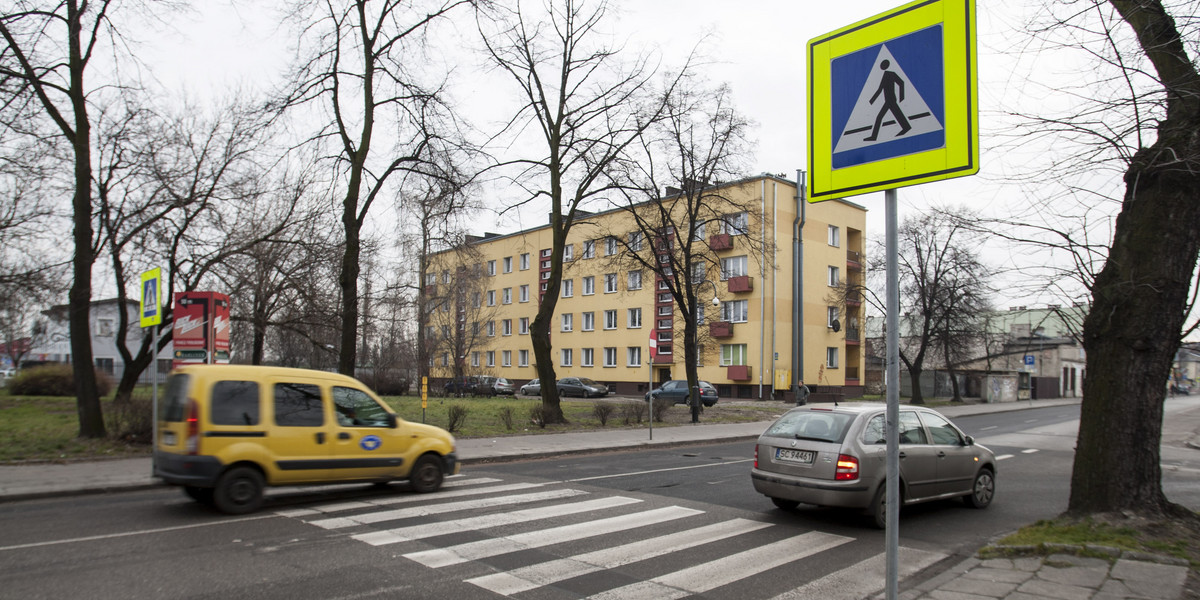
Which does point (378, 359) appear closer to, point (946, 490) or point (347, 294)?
point (347, 294)

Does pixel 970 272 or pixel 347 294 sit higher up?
pixel 970 272

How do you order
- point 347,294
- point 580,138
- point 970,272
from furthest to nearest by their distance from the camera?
point 970,272 < point 580,138 < point 347,294

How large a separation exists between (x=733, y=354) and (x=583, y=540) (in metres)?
43.3

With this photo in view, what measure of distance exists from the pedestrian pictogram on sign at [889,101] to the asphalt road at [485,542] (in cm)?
385

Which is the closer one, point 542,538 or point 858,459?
point 542,538

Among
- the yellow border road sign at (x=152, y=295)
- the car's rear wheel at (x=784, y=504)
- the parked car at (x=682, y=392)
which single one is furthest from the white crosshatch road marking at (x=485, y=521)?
the parked car at (x=682, y=392)

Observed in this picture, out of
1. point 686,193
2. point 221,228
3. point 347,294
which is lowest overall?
point 347,294

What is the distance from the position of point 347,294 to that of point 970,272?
35808mm

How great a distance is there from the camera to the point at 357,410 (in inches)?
393

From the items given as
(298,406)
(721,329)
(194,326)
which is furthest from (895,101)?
(721,329)

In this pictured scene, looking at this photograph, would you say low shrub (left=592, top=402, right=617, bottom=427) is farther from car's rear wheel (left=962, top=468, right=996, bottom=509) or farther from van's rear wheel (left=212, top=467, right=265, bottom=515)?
van's rear wheel (left=212, top=467, right=265, bottom=515)

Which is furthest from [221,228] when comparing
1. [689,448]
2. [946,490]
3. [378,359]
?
[378,359]

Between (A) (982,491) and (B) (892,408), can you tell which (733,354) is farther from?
(B) (892,408)

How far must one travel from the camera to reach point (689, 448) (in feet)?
62.0
